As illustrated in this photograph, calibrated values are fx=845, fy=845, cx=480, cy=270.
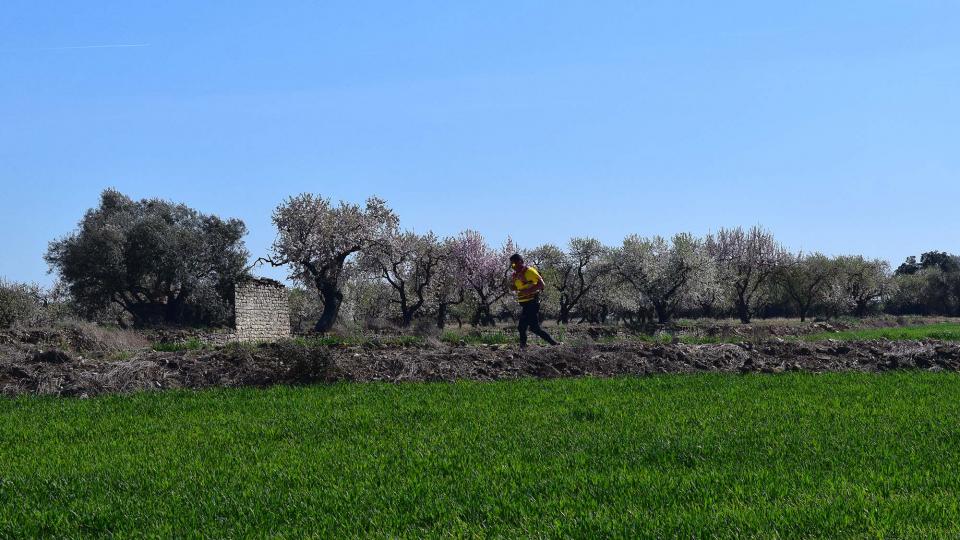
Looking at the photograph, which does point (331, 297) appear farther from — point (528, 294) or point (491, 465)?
point (491, 465)

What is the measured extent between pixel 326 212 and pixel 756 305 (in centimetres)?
5487

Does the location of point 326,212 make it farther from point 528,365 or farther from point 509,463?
point 509,463

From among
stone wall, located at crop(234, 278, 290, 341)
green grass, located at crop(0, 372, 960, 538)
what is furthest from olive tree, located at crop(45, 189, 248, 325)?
green grass, located at crop(0, 372, 960, 538)

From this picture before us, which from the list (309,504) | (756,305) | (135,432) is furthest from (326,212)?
(756,305)

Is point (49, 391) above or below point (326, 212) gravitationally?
below

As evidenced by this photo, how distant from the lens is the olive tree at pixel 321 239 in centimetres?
Result: 4866

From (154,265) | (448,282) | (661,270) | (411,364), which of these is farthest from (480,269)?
(411,364)

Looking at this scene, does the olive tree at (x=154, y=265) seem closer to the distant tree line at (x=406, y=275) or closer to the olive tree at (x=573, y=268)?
the distant tree line at (x=406, y=275)

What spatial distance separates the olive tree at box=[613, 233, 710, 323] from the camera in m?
67.6

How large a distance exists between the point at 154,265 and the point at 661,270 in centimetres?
3865

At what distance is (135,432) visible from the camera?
8711mm

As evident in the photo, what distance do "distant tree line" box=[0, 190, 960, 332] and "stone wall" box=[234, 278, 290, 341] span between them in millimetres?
5647

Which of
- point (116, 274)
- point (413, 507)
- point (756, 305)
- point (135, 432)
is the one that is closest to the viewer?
point (413, 507)

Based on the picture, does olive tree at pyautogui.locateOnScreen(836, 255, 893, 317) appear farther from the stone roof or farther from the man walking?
the man walking
